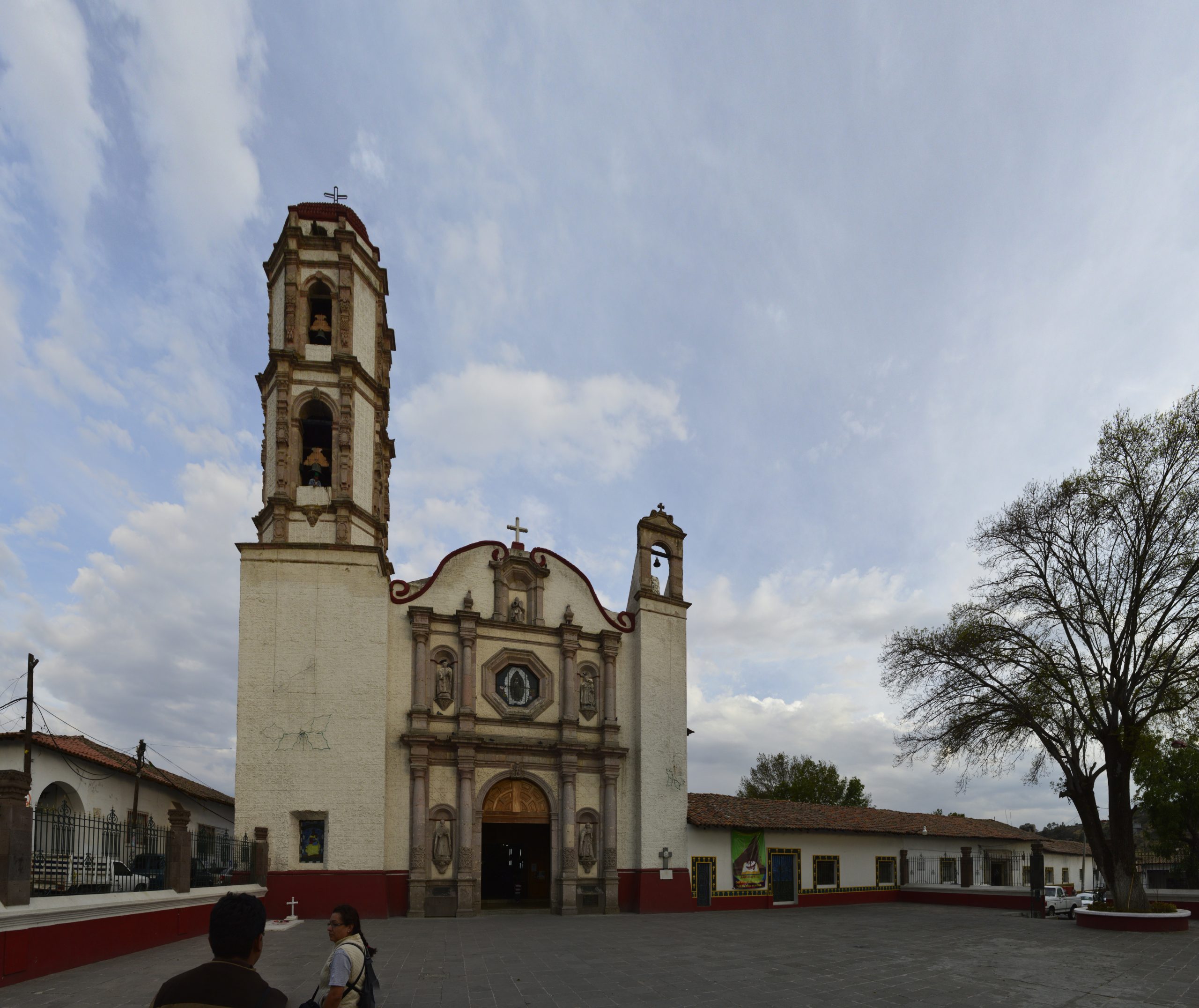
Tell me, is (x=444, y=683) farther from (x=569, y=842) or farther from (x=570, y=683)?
(x=569, y=842)

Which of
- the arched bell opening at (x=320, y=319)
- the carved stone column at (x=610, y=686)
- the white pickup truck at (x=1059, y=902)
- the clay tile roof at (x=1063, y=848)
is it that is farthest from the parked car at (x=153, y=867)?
the clay tile roof at (x=1063, y=848)

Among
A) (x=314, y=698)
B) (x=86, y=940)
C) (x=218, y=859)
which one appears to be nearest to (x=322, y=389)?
(x=314, y=698)

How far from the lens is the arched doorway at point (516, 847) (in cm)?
2314

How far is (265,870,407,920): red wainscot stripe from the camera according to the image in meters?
19.7

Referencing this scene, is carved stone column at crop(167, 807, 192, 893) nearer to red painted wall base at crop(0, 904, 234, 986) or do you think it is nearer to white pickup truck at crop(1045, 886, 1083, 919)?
red painted wall base at crop(0, 904, 234, 986)

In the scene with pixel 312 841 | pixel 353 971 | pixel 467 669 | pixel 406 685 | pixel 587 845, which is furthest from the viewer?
pixel 587 845

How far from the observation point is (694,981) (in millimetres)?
11812

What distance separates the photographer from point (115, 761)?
28.5m

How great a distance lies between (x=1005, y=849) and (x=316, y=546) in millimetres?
31047

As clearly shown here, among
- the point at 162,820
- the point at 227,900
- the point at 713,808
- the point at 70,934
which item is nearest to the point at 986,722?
the point at 713,808

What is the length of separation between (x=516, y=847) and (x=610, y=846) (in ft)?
17.7

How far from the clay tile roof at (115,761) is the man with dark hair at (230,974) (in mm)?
22577

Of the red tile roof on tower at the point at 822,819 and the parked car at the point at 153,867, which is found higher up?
the parked car at the point at 153,867

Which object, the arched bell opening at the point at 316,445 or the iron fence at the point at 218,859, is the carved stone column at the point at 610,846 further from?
the arched bell opening at the point at 316,445
